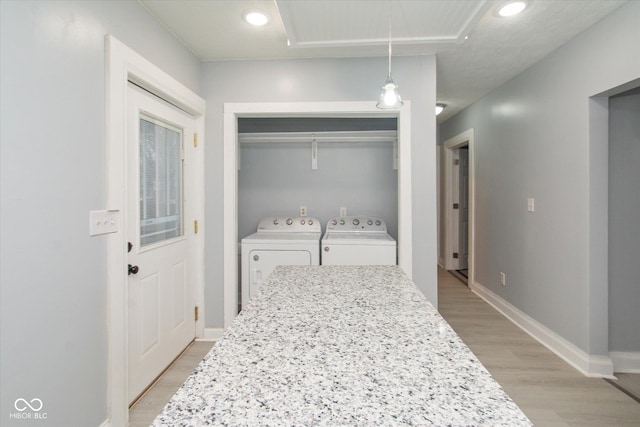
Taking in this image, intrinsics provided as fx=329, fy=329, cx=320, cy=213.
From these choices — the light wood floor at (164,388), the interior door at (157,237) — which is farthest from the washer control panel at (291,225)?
the light wood floor at (164,388)

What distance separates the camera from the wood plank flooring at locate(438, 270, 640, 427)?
5.98ft

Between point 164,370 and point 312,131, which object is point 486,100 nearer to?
point 312,131

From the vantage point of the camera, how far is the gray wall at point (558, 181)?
6.99ft

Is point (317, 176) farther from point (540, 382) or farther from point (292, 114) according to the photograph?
point (540, 382)

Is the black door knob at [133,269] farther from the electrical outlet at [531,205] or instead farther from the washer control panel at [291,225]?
the electrical outlet at [531,205]

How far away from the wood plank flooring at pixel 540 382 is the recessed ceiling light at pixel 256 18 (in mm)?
2763

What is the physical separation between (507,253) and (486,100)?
1697 mm

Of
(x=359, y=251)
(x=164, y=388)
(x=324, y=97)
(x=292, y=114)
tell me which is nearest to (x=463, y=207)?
(x=359, y=251)

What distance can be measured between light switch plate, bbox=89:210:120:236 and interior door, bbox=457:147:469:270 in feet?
15.3

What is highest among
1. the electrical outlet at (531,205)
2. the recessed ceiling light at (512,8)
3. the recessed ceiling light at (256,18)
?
the recessed ceiling light at (256,18)

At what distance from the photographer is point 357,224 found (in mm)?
3363

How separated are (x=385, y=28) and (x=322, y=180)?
187cm

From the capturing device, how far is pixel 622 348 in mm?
2260

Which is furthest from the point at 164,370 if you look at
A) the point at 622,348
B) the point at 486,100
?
the point at 486,100
